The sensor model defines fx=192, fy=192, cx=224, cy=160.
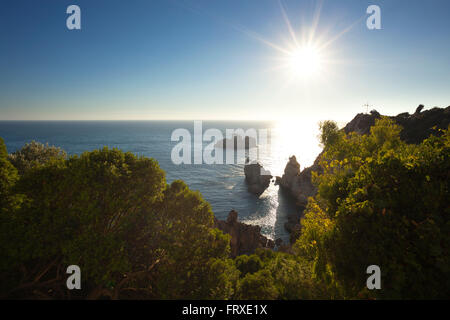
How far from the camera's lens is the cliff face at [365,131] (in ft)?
153

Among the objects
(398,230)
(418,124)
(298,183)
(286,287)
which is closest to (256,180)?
(298,183)

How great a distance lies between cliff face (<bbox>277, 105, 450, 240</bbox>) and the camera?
46562mm

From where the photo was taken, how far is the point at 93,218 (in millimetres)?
9969

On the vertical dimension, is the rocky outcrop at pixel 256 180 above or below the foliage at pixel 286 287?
below

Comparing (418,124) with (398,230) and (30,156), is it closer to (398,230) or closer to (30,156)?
(398,230)

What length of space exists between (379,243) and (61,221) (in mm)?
14394

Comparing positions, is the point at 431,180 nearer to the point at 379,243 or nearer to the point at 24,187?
the point at 379,243

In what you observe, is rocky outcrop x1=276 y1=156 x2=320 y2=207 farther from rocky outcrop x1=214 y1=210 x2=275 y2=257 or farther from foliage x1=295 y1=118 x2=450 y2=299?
foliage x1=295 y1=118 x2=450 y2=299

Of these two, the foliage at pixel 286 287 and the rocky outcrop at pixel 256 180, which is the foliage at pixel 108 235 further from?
the rocky outcrop at pixel 256 180

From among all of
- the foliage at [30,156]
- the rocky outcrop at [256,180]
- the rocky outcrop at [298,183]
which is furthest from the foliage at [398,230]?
the rocky outcrop at [256,180]

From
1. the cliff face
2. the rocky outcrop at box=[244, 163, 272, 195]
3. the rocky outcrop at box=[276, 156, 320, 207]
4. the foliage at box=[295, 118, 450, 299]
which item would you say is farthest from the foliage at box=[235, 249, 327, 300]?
the rocky outcrop at box=[244, 163, 272, 195]

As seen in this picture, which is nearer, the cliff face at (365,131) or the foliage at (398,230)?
the foliage at (398,230)

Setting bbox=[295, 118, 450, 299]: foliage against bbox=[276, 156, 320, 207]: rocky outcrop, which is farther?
bbox=[276, 156, 320, 207]: rocky outcrop
